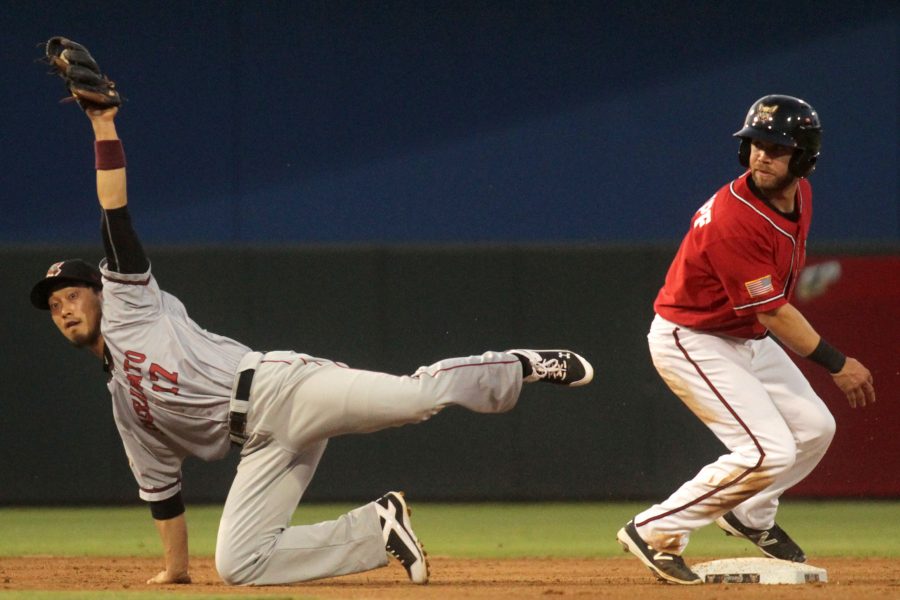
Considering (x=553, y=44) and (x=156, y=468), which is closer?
(x=156, y=468)

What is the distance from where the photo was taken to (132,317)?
4.50m

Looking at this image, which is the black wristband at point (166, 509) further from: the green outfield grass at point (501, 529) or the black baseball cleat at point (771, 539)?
the black baseball cleat at point (771, 539)

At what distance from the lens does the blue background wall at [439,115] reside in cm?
1058

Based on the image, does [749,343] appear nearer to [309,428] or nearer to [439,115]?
[309,428]

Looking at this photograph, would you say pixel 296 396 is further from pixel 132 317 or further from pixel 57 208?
pixel 57 208

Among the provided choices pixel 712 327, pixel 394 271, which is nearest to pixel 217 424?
pixel 712 327

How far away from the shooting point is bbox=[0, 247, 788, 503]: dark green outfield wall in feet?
27.1

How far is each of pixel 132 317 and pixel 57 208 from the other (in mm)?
6354

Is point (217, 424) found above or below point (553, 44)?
below

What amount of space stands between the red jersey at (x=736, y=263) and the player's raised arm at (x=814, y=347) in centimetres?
5

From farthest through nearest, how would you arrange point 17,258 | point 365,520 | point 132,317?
point 17,258 < point 365,520 < point 132,317

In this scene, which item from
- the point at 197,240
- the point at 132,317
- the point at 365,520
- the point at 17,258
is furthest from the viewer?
the point at 197,240

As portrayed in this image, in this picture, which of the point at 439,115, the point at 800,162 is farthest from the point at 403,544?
the point at 439,115

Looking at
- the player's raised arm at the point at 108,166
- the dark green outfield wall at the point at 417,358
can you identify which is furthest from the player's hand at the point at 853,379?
the dark green outfield wall at the point at 417,358
